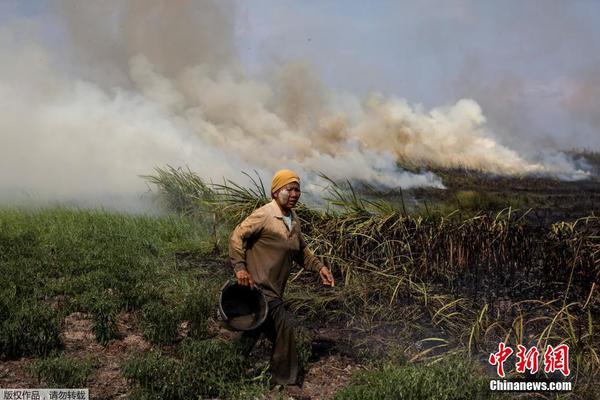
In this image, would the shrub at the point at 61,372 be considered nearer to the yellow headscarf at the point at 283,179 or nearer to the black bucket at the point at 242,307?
the black bucket at the point at 242,307

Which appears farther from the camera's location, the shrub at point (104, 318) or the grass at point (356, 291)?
the shrub at point (104, 318)

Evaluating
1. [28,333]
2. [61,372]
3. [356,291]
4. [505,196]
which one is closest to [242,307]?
[61,372]

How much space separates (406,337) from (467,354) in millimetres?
643

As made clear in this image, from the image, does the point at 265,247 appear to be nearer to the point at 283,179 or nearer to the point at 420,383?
the point at 283,179

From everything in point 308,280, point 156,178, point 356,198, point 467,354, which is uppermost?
point 156,178

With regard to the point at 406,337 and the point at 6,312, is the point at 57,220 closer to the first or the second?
the point at 6,312

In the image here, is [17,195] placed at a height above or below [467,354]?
above

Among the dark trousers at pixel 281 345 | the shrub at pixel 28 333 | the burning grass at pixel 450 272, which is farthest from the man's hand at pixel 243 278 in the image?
the shrub at pixel 28 333

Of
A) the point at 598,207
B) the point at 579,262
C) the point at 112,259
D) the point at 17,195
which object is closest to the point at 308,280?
the point at 112,259

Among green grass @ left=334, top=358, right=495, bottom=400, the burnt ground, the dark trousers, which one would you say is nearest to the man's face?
the dark trousers

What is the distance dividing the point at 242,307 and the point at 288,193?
96 centimetres

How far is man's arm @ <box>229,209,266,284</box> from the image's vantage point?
472 centimetres

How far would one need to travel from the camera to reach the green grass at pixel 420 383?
4.28 meters

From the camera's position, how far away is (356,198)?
821cm
